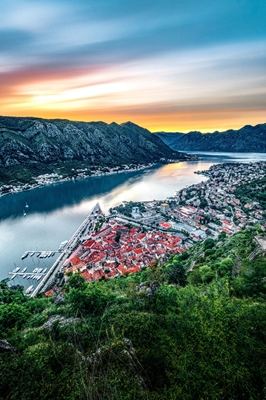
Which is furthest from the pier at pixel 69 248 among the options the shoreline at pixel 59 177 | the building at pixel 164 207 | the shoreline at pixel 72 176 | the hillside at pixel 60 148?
the hillside at pixel 60 148

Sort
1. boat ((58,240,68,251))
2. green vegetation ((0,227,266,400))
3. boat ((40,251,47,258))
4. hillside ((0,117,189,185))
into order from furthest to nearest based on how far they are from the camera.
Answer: hillside ((0,117,189,185)) → boat ((58,240,68,251)) → boat ((40,251,47,258)) → green vegetation ((0,227,266,400))

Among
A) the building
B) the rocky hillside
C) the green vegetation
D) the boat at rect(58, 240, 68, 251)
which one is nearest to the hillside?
the rocky hillside

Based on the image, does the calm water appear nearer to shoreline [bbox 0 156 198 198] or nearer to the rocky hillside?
shoreline [bbox 0 156 198 198]

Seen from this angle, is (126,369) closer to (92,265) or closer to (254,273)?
(254,273)

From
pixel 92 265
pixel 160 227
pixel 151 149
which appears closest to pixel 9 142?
pixel 160 227

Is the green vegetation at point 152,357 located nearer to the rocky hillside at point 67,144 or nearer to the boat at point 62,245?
the boat at point 62,245

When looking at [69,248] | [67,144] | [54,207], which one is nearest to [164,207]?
[69,248]
